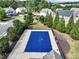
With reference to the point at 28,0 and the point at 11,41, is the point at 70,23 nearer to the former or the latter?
the point at 11,41

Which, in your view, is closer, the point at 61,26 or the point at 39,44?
the point at 39,44

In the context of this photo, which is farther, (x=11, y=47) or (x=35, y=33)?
(x=35, y=33)

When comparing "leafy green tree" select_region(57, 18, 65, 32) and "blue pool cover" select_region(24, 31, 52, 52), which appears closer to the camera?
"blue pool cover" select_region(24, 31, 52, 52)

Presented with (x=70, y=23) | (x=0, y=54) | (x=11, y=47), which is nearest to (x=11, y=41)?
(x=11, y=47)

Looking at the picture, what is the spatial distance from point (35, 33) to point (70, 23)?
5.71 m

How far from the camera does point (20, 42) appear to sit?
20.3 m

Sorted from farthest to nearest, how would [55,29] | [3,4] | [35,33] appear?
[3,4], [55,29], [35,33]

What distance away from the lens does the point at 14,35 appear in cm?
2088

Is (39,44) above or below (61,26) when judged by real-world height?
above

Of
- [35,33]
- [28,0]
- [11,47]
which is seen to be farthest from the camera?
[28,0]

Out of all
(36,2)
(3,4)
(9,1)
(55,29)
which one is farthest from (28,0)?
(55,29)

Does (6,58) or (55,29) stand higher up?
(6,58)

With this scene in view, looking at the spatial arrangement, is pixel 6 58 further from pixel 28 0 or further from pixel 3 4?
pixel 28 0

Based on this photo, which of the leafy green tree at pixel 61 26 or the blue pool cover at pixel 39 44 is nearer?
the blue pool cover at pixel 39 44
